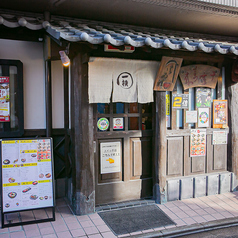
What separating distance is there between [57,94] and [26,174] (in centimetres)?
231

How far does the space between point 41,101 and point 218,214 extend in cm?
520

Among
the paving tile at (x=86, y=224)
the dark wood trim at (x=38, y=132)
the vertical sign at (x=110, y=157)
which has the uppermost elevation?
the dark wood trim at (x=38, y=132)

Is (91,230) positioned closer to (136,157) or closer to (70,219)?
(70,219)

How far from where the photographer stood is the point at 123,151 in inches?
268

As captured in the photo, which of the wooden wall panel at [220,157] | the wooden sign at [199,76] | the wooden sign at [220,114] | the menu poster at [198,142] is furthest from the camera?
the wooden wall panel at [220,157]

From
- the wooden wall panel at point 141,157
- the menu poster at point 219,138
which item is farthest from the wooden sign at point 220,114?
the wooden wall panel at point 141,157

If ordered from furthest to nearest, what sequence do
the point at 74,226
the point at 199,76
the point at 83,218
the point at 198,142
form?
the point at 198,142, the point at 199,76, the point at 83,218, the point at 74,226

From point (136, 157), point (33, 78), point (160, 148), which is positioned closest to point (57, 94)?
point (33, 78)

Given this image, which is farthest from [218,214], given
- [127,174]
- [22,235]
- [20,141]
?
[20,141]

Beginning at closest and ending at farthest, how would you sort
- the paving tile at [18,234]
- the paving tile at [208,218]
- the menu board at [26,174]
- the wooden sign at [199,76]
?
the paving tile at [18,234]
the menu board at [26,174]
the paving tile at [208,218]
the wooden sign at [199,76]

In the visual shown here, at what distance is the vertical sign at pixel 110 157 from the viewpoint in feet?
21.7

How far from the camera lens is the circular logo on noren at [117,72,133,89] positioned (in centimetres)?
626

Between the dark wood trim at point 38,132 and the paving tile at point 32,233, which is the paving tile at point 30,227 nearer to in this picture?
the paving tile at point 32,233

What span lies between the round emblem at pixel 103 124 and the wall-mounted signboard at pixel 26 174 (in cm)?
132
